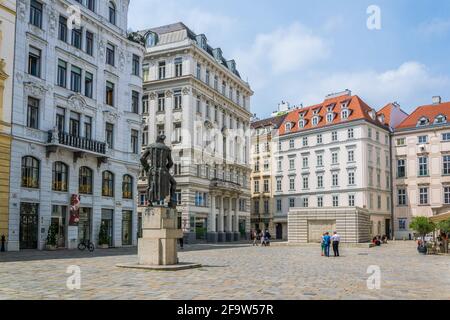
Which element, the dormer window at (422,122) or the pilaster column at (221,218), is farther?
the dormer window at (422,122)

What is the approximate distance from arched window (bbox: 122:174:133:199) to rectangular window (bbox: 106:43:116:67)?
9.92 meters

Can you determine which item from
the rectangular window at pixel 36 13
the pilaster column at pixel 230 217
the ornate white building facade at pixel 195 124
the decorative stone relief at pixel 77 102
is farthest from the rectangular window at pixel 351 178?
the rectangular window at pixel 36 13

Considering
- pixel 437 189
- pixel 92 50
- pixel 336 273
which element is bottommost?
pixel 336 273

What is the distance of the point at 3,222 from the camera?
3388cm

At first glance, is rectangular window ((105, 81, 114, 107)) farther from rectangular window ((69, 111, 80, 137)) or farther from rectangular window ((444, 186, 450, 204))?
rectangular window ((444, 186, 450, 204))

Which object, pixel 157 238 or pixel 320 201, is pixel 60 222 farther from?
pixel 320 201

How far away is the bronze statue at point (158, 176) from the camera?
21172 mm

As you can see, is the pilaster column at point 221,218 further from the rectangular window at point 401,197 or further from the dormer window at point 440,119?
the dormer window at point 440,119

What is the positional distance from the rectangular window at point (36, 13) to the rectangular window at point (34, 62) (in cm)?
188

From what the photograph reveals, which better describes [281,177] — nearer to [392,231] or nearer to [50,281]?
[392,231]

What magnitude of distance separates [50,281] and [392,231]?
6921 centimetres
